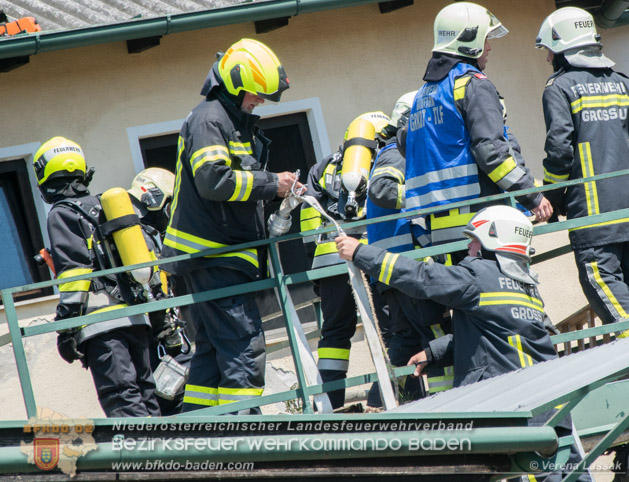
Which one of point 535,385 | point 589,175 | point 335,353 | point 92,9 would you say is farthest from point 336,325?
point 92,9

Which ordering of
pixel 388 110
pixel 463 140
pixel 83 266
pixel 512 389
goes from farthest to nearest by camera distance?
pixel 388 110 < pixel 83 266 < pixel 463 140 < pixel 512 389

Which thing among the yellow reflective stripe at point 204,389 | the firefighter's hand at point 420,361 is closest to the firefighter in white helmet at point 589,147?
the firefighter's hand at point 420,361

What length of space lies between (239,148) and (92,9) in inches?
125

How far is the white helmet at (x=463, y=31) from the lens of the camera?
5.47 metres

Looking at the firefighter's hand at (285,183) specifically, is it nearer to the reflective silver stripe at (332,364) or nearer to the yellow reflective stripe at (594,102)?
the reflective silver stripe at (332,364)

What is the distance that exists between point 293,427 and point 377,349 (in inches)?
68.2

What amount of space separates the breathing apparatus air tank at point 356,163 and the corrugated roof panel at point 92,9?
197 centimetres

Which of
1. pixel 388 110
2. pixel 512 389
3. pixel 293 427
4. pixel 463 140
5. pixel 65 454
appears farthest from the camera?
pixel 388 110

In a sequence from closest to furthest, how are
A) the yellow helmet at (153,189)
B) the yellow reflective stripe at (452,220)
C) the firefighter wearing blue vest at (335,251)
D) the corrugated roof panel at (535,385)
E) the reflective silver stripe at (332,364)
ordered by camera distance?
1. the corrugated roof panel at (535,385)
2. the yellow reflective stripe at (452,220)
3. the firefighter wearing blue vest at (335,251)
4. the reflective silver stripe at (332,364)
5. the yellow helmet at (153,189)

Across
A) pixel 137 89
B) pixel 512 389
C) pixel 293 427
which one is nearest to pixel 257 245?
pixel 512 389

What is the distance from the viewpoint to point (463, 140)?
5340 mm

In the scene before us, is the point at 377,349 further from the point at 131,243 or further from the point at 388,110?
the point at 388,110

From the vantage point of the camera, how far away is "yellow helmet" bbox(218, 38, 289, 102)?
17.2ft

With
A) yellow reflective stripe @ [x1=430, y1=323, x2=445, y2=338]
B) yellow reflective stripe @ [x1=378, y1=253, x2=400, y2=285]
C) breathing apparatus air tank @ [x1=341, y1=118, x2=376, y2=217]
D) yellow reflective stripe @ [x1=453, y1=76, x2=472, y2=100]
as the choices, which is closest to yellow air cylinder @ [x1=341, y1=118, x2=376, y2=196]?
breathing apparatus air tank @ [x1=341, y1=118, x2=376, y2=217]
